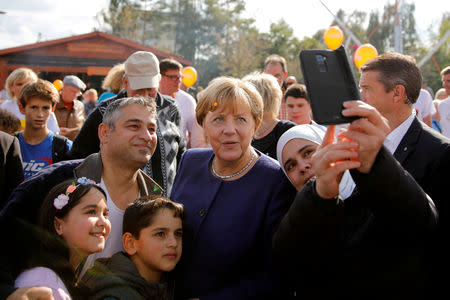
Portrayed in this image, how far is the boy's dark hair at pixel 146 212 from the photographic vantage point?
2.41 metres

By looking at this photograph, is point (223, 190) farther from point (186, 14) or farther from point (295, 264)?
point (186, 14)

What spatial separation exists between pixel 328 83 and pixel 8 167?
2.76m

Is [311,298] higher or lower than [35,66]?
higher

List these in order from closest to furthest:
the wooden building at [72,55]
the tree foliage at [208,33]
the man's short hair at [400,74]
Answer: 1. the man's short hair at [400,74]
2. the wooden building at [72,55]
3. the tree foliage at [208,33]

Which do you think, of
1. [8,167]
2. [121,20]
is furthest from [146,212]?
[121,20]

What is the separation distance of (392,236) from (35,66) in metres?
24.3

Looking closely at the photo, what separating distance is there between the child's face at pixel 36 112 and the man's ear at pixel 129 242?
7.20 feet

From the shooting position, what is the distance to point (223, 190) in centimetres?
236

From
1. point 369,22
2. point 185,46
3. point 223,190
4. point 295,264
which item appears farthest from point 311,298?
point 369,22

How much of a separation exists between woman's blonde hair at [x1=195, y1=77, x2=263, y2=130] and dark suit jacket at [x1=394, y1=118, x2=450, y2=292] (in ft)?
2.58

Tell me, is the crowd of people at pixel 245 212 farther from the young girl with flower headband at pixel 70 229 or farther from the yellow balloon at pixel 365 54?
the yellow balloon at pixel 365 54

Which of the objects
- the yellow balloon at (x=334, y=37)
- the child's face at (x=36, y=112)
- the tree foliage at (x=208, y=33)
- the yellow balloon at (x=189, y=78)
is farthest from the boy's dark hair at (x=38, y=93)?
the tree foliage at (x=208, y=33)

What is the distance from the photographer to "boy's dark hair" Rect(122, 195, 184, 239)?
7.92ft

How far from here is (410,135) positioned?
7.26 ft
